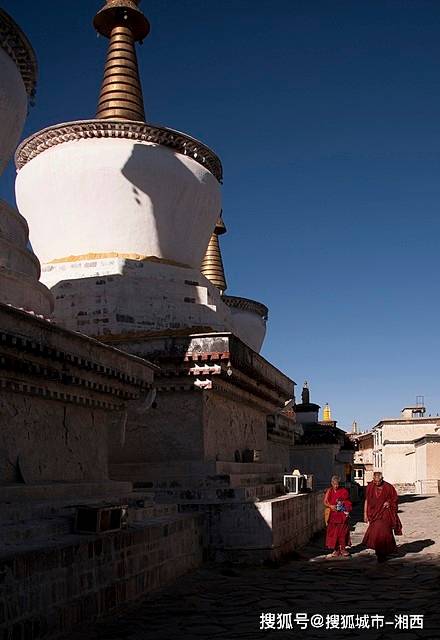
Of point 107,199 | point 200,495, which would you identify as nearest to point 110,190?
point 107,199

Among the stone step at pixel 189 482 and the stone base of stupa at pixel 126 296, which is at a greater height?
the stone base of stupa at pixel 126 296

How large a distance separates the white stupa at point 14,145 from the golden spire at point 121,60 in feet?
21.0

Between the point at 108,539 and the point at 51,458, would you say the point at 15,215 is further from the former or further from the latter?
the point at 108,539

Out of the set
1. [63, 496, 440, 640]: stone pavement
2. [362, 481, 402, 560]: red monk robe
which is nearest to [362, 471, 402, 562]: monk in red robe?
[362, 481, 402, 560]: red monk robe

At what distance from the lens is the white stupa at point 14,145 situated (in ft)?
28.0

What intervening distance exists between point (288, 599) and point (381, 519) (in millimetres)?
3423

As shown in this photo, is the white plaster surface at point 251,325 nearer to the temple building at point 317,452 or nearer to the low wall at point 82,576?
the temple building at point 317,452

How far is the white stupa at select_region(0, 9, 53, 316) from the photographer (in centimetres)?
853

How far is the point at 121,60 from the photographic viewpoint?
54.2ft

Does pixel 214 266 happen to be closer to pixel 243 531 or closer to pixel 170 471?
pixel 170 471

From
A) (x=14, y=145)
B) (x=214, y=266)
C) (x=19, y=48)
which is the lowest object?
(x=14, y=145)

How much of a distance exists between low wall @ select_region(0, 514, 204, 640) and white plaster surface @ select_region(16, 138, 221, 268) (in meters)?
6.45

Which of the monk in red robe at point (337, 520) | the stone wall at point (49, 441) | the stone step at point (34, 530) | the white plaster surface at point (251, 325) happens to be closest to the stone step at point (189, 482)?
the monk in red robe at point (337, 520)

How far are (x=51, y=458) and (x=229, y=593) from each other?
2513 mm
